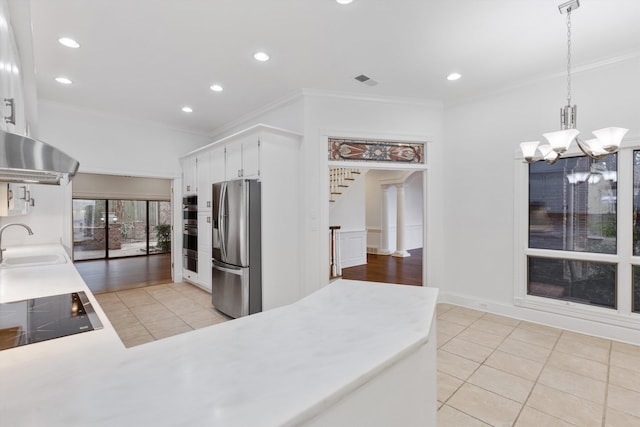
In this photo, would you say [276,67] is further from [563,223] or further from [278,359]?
[563,223]

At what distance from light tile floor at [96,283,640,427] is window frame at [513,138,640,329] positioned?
0.85ft

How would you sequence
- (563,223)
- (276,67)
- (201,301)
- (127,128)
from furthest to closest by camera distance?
(127,128), (201,301), (563,223), (276,67)

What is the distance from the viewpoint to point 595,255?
3.32m

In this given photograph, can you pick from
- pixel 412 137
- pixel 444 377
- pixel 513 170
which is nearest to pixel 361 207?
pixel 412 137

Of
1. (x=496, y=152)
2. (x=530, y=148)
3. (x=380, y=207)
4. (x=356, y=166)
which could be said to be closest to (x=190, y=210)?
(x=356, y=166)

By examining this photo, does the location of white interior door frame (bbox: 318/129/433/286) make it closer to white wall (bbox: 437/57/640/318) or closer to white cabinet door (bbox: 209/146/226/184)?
white wall (bbox: 437/57/640/318)

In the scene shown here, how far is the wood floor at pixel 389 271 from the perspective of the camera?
5.64m

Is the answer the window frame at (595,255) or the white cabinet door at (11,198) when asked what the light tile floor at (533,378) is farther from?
the white cabinet door at (11,198)

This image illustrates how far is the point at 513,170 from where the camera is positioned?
12.5 ft

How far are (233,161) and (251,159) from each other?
0.50 m

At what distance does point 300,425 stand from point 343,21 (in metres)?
2.80

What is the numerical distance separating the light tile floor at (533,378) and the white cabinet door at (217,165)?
3.65 m

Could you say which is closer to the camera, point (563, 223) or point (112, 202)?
point (563, 223)

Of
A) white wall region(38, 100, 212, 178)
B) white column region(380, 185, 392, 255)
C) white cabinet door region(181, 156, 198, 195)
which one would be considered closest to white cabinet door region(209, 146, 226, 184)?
white cabinet door region(181, 156, 198, 195)
